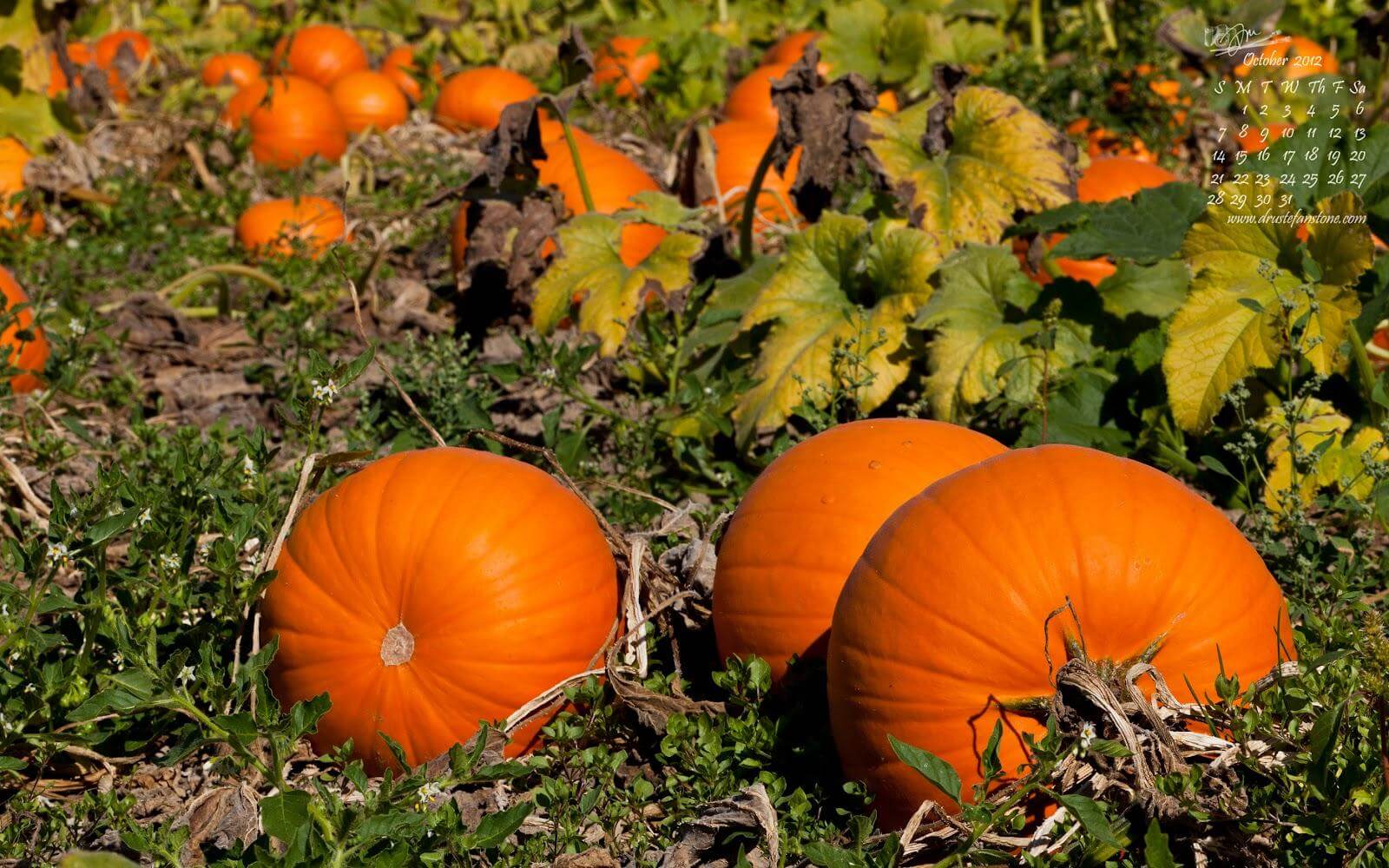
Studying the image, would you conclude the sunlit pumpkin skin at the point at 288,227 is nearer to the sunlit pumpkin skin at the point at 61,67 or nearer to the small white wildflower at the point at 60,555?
the sunlit pumpkin skin at the point at 61,67

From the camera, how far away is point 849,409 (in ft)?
13.4

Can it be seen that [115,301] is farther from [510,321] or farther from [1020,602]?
[1020,602]

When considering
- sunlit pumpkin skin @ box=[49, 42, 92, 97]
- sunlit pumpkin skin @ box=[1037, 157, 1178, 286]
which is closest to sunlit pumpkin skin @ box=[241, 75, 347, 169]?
sunlit pumpkin skin @ box=[49, 42, 92, 97]

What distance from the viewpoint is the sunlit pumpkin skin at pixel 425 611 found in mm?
2736

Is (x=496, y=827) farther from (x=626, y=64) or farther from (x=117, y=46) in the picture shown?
(x=117, y=46)

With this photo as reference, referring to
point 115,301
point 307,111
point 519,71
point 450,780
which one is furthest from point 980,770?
point 519,71

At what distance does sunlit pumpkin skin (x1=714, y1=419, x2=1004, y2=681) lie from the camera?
274cm

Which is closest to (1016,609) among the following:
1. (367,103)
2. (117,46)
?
(367,103)

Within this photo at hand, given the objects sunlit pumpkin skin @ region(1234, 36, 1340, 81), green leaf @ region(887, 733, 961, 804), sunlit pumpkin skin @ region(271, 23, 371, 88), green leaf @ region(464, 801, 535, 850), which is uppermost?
sunlit pumpkin skin @ region(271, 23, 371, 88)

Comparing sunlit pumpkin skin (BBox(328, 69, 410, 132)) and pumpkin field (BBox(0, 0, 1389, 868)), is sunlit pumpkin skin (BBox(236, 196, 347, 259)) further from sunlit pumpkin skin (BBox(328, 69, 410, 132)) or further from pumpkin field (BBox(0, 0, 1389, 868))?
sunlit pumpkin skin (BBox(328, 69, 410, 132))

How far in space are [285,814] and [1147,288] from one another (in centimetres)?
286

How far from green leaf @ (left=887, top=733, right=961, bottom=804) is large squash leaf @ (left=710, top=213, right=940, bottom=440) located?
1.65 m

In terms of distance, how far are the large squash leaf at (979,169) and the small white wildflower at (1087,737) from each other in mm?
2348

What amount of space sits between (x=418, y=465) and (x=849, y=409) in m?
1.59
